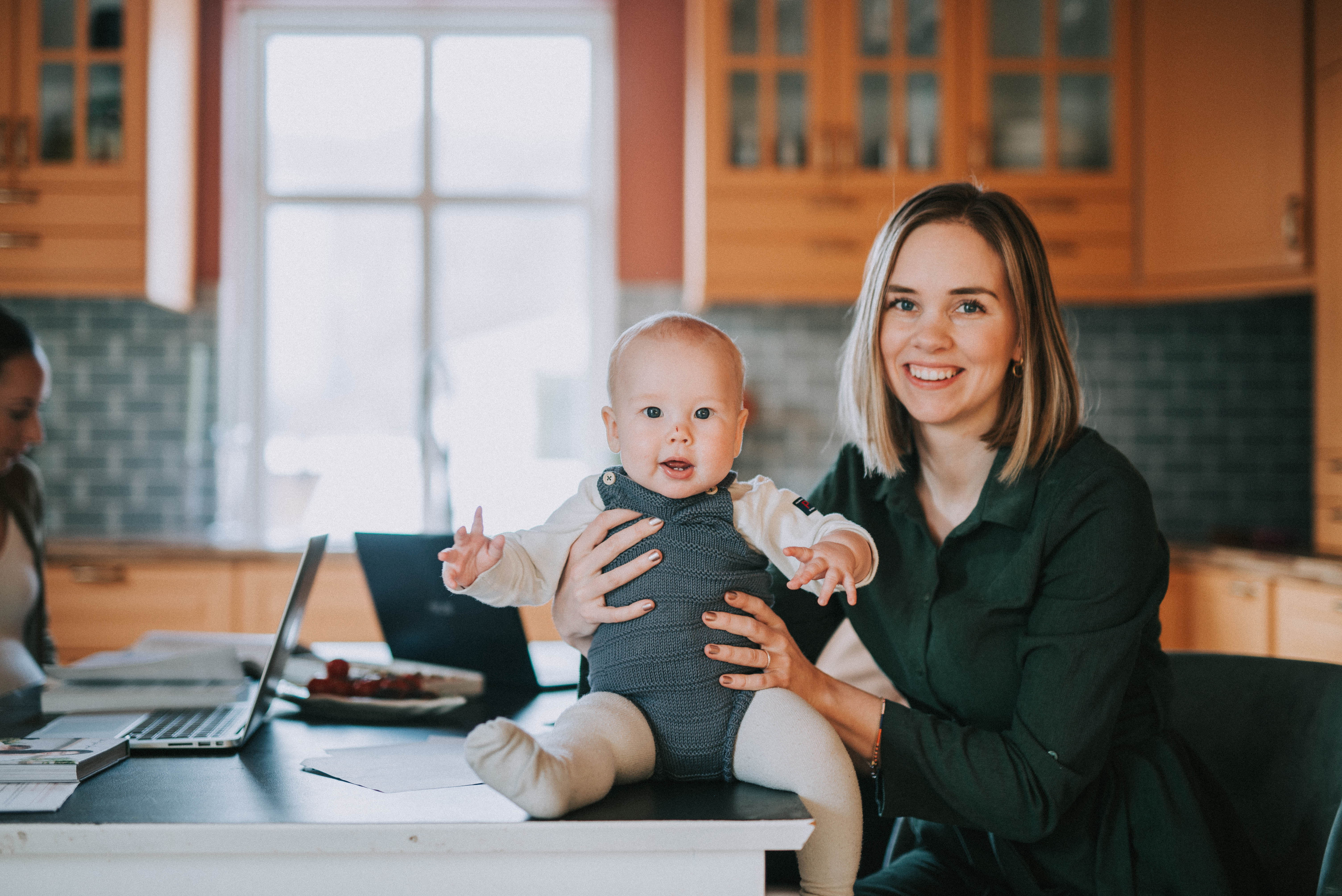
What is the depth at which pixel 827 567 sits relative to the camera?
1107 millimetres

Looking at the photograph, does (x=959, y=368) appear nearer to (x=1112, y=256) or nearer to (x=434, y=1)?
(x=1112, y=256)

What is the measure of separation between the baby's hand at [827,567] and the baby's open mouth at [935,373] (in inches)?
16.1

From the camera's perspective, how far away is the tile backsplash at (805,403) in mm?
3746

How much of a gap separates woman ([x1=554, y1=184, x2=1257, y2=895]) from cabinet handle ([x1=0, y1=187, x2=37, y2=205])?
10.3ft

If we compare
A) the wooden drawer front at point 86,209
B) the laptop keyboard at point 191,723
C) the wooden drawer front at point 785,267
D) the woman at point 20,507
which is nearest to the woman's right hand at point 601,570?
the laptop keyboard at point 191,723

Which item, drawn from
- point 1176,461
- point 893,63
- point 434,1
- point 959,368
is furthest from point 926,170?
point 959,368

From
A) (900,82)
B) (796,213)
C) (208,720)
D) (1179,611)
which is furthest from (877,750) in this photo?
(900,82)

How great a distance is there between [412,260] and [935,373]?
118 inches

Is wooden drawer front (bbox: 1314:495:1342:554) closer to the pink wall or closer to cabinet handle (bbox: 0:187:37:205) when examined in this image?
the pink wall

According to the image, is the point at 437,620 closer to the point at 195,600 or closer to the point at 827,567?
the point at 827,567

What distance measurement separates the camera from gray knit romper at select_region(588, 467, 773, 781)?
1.12 meters

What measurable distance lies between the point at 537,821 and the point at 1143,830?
0.81 meters

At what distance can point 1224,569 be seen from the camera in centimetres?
301

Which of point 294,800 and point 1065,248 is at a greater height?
point 1065,248
